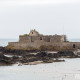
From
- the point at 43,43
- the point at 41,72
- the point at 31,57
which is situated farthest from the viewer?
the point at 43,43

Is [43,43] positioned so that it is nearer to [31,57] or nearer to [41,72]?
[31,57]

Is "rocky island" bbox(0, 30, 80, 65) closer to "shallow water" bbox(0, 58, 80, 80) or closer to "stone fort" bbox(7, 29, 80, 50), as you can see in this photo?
"stone fort" bbox(7, 29, 80, 50)

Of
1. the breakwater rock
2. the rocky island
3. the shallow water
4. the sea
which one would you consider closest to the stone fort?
the rocky island

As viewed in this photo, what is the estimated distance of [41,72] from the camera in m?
42.8

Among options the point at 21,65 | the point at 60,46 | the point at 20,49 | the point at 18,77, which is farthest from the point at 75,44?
the point at 18,77

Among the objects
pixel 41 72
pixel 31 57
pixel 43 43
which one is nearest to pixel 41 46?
pixel 43 43

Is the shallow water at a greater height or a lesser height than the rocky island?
lesser

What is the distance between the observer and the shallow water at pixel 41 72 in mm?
39031

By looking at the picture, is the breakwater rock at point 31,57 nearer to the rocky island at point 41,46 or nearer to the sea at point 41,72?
the rocky island at point 41,46

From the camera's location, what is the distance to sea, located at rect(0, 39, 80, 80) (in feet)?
128

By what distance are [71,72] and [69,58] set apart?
53.1 feet

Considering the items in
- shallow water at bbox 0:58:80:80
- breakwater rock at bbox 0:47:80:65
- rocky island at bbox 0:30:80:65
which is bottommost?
shallow water at bbox 0:58:80:80

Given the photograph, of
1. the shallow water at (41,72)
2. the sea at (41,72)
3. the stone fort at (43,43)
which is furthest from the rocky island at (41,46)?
the shallow water at (41,72)

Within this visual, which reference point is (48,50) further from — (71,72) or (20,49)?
(71,72)
